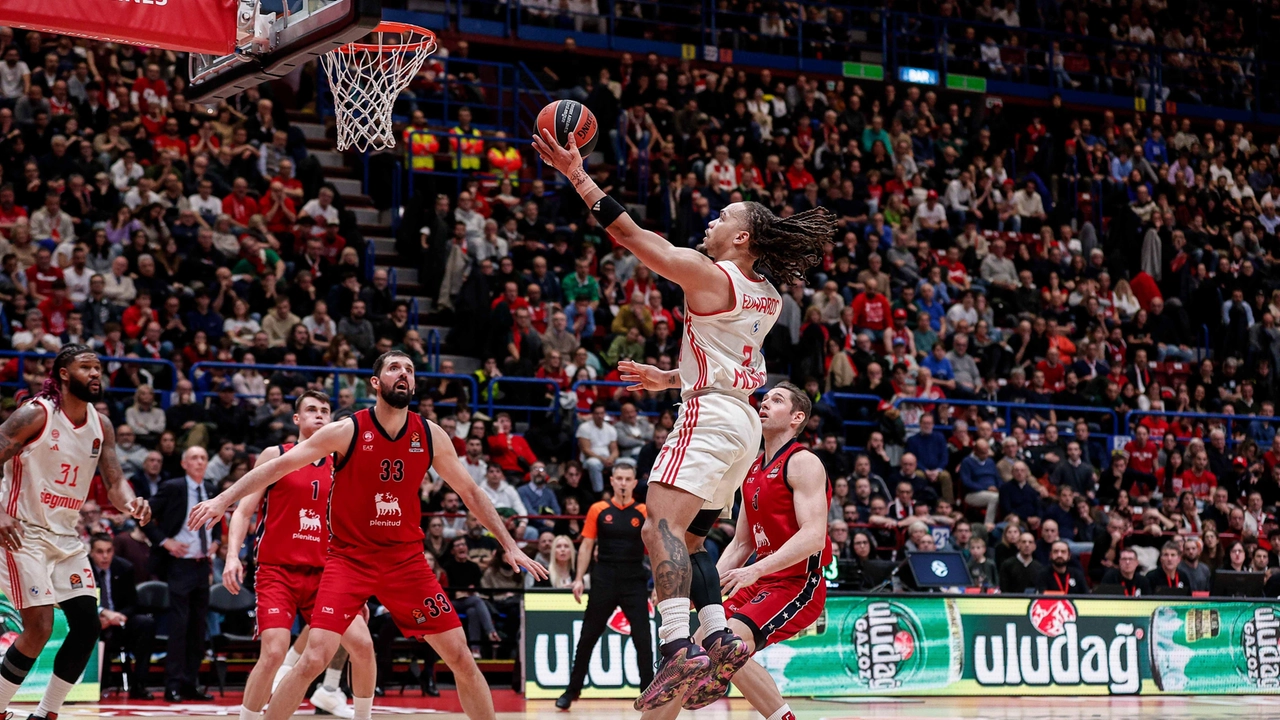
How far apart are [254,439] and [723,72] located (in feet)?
39.5

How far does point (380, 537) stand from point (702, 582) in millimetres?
1902

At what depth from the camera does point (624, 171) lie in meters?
22.3

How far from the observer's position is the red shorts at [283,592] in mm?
8891

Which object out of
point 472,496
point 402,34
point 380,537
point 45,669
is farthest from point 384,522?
point 45,669

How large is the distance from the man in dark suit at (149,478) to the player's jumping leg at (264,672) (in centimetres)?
556

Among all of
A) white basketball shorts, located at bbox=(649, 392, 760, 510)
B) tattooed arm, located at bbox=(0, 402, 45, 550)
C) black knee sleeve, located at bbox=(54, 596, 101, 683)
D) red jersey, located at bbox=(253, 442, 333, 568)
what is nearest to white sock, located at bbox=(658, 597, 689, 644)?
white basketball shorts, located at bbox=(649, 392, 760, 510)

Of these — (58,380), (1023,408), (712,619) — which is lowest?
(1023,408)

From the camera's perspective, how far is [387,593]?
7695mm

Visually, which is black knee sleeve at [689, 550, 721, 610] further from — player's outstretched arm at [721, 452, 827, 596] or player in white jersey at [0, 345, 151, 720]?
player in white jersey at [0, 345, 151, 720]

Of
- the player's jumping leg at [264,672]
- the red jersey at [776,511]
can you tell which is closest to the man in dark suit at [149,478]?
the player's jumping leg at [264,672]

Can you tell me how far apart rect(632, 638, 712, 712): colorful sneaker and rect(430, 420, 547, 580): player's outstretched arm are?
1.45 m

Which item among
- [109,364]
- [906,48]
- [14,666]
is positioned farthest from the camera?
[906,48]

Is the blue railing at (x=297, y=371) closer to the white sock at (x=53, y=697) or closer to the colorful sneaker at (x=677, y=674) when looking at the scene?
the white sock at (x=53, y=697)

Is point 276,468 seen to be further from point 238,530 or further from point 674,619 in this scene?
point 674,619
